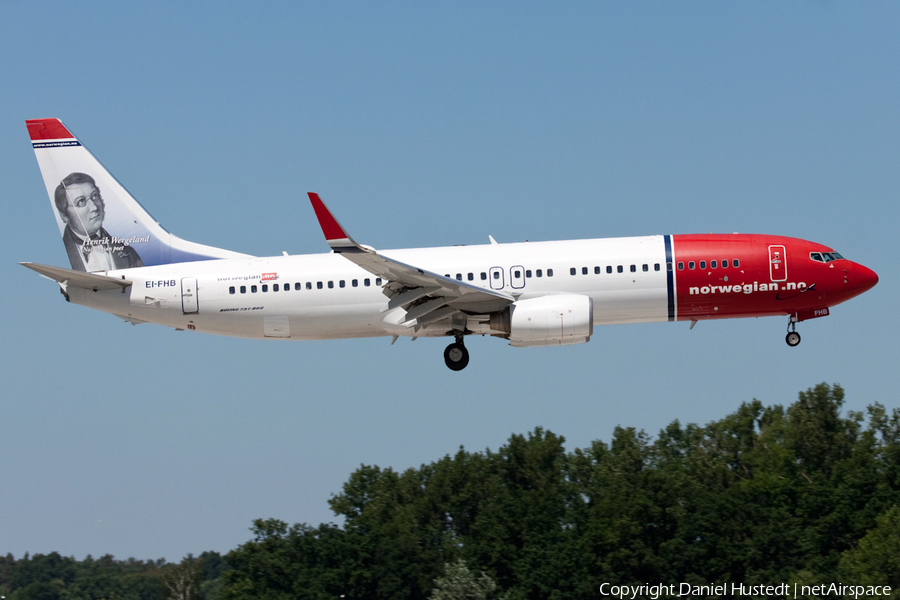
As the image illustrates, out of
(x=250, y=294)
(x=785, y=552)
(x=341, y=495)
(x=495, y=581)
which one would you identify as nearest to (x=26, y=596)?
(x=341, y=495)

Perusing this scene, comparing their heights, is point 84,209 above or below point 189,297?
above

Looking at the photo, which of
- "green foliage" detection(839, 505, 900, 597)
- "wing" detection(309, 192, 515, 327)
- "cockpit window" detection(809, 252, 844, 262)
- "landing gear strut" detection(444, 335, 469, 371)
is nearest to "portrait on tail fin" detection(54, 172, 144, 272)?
"wing" detection(309, 192, 515, 327)

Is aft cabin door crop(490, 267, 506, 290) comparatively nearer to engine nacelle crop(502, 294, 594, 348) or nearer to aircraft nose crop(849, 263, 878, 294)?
engine nacelle crop(502, 294, 594, 348)

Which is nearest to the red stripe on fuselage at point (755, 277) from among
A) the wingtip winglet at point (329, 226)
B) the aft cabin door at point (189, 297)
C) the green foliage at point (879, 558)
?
the wingtip winglet at point (329, 226)

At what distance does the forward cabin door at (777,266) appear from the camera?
135 ft

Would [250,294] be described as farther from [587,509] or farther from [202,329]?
[587,509]

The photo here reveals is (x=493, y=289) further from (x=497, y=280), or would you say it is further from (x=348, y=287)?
(x=348, y=287)

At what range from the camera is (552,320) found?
39.2 meters

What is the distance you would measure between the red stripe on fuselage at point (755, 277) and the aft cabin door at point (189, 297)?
59.0ft

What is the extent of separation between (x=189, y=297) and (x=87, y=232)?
6.47m

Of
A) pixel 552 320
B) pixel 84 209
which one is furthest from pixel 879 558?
pixel 84 209

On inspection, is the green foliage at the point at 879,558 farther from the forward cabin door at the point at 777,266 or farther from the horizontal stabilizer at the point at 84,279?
the horizontal stabilizer at the point at 84,279

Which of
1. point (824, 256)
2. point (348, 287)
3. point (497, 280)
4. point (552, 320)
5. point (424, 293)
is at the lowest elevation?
point (552, 320)

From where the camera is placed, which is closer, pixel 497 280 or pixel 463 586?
pixel 497 280
